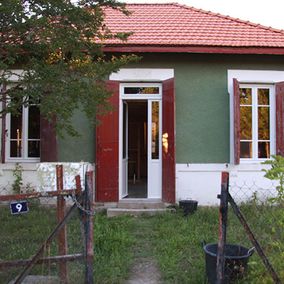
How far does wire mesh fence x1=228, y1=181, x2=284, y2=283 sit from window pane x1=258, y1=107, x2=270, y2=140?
107 centimetres

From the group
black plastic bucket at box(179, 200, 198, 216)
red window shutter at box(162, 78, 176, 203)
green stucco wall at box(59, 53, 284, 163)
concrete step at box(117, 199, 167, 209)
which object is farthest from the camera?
green stucco wall at box(59, 53, 284, 163)

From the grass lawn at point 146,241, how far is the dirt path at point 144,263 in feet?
0.05

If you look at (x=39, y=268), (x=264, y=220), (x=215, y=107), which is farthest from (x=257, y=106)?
(x=39, y=268)

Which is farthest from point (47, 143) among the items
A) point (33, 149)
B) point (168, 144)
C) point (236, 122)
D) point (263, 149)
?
point (263, 149)

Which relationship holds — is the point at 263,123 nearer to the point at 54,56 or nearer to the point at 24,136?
the point at 24,136

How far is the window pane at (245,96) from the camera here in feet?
30.0

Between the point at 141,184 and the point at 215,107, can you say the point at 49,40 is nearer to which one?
the point at 215,107

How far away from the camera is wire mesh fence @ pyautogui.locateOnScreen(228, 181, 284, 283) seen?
3982mm

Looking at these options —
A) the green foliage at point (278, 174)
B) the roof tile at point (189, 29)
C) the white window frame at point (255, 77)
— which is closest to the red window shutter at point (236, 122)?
the white window frame at point (255, 77)

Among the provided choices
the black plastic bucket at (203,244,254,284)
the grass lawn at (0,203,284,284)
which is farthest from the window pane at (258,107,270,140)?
the black plastic bucket at (203,244,254,284)

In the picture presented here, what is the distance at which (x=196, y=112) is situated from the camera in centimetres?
903

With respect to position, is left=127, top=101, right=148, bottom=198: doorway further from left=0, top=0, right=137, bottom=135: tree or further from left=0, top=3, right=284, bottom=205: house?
left=0, top=0, right=137, bottom=135: tree

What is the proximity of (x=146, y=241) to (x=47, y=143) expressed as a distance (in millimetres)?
3614

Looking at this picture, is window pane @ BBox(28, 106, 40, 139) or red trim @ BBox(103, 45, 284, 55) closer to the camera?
red trim @ BBox(103, 45, 284, 55)
